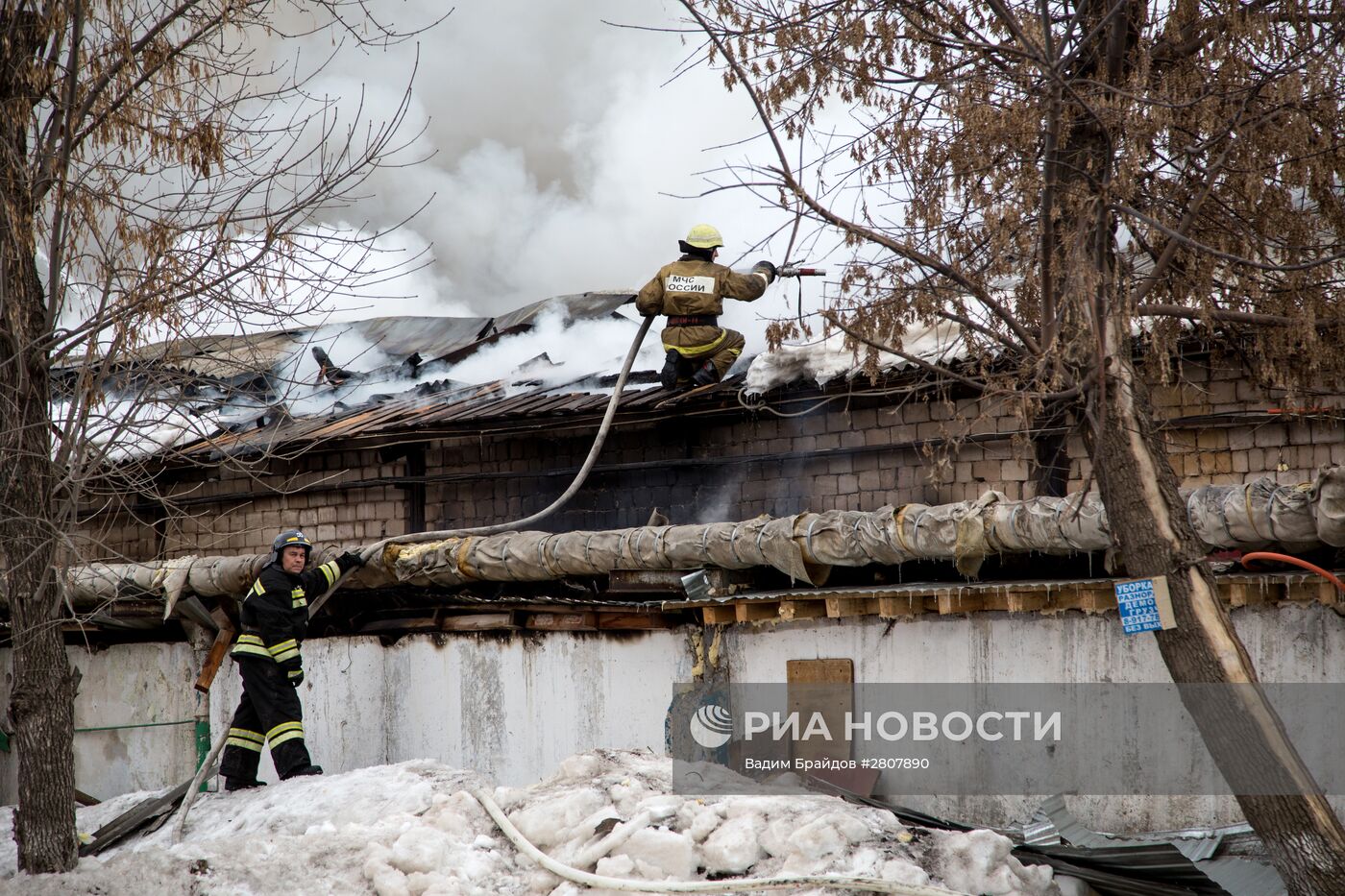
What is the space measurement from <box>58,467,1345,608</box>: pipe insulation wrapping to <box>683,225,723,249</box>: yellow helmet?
2586 millimetres

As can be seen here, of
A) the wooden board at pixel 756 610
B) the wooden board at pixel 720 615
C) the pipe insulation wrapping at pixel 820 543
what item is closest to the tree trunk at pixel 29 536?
the pipe insulation wrapping at pixel 820 543

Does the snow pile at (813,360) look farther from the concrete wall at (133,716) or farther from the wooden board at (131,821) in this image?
the concrete wall at (133,716)

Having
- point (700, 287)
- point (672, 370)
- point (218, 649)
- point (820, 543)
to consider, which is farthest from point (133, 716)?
point (820, 543)

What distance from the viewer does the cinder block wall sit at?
8.35 meters

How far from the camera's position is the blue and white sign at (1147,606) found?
581cm

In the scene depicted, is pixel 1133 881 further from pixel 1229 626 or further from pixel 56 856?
pixel 56 856

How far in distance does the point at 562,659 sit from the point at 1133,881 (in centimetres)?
467

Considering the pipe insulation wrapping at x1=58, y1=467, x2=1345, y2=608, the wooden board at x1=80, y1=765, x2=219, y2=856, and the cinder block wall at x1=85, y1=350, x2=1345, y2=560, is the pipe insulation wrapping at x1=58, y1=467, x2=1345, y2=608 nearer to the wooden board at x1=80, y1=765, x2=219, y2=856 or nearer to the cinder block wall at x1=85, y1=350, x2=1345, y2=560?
the cinder block wall at x1=85, y1=350, x2=1345, y2=560

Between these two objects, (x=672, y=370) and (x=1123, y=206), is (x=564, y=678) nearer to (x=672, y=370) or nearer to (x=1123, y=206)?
(x=672, y=370)

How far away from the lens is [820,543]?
321 inches

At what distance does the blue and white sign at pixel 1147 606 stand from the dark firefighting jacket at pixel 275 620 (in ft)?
17.9

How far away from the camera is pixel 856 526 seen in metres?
8.02

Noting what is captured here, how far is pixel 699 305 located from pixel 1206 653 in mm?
5299
